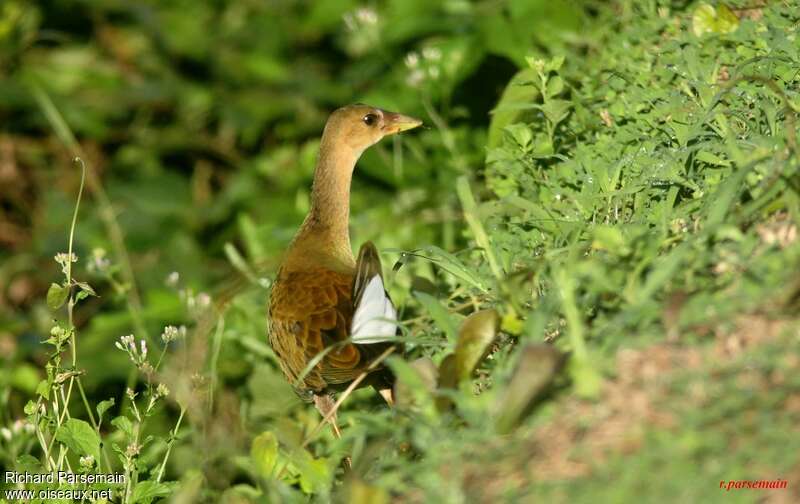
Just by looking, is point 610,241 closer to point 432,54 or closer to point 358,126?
point 358,126

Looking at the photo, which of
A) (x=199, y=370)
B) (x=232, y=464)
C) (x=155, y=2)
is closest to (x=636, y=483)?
(x=232, y=464)

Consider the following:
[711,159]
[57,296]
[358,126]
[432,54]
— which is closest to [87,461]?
[57,296]

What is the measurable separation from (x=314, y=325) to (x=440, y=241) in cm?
139

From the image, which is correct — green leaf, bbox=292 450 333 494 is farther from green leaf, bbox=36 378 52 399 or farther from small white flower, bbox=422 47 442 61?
small white flower, bbox=422 47 442 61

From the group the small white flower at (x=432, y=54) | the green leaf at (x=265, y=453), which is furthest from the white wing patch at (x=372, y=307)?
the small white flower at (x=432, y=54)

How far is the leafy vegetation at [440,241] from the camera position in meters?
2.08

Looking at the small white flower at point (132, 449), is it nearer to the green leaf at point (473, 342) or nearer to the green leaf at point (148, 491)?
the green leaf at point (148, 491)

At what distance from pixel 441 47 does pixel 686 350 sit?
305 cm

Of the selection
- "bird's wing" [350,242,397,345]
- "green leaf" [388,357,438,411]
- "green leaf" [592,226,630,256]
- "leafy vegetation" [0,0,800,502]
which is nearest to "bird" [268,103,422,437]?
"bird's wing" [350,242,397,345]

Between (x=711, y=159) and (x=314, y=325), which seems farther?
(x=314, y=325)

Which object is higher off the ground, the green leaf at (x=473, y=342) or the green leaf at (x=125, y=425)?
the green leaf at (x=473, y=342)

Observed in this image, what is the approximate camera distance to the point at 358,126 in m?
4.19

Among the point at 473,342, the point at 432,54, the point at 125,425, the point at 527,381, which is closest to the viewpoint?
the point at 527,381

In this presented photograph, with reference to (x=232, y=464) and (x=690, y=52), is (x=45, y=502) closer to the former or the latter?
(x=232, y=464)
